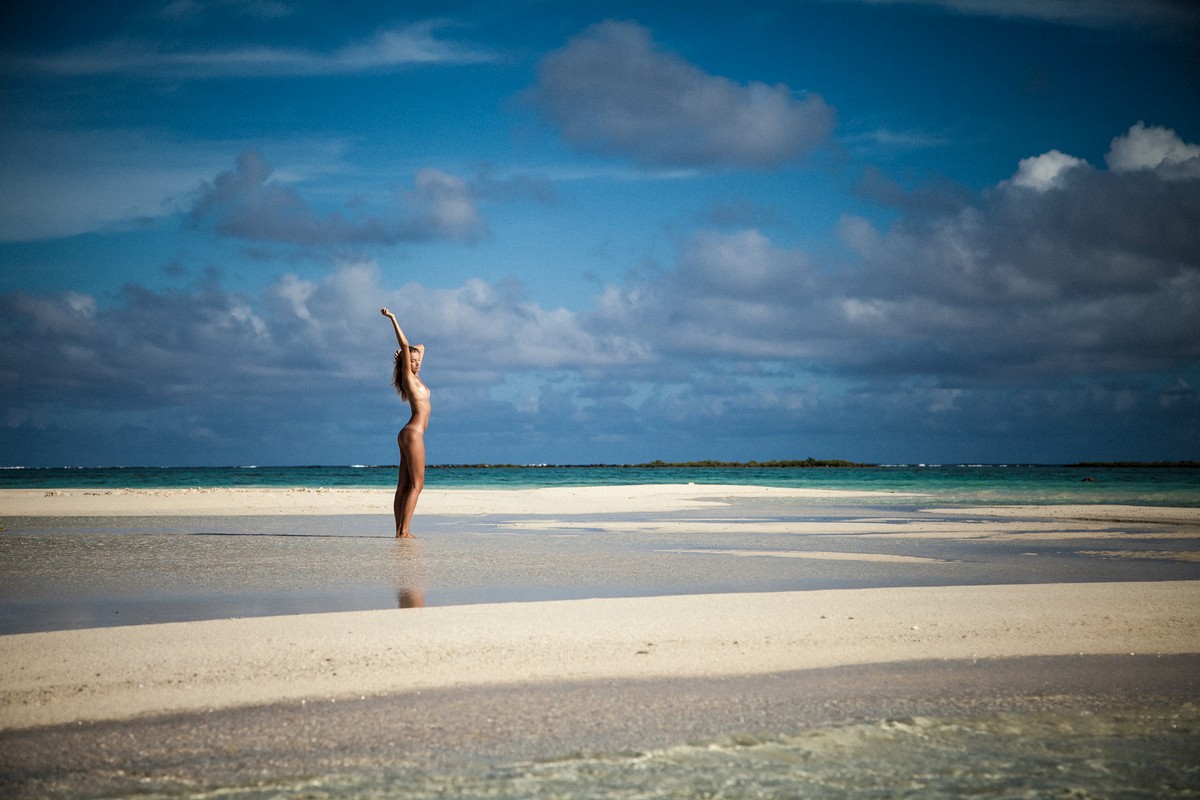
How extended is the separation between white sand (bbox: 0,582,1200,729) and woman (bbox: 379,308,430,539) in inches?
382

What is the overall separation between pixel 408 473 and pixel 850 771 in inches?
592

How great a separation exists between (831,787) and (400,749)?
2.23m

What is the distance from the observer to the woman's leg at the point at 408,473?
18781 mm

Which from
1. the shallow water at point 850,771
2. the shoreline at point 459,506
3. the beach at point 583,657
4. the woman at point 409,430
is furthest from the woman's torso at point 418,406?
the shallow water at point 850,771

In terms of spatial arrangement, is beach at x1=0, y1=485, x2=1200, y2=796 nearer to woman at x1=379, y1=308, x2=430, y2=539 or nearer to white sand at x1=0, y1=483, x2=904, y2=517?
woman at x1=379, y1=308, x2=430, y2=539

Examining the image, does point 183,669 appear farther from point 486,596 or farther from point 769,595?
point 769,595

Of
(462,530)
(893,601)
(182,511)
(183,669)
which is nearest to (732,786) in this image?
(183,669)

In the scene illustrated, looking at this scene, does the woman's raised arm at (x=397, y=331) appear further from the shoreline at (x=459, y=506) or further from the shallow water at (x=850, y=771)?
the shallow water at (x=850, y=771)

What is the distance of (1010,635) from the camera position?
8.12 meters

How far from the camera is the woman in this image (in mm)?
18844

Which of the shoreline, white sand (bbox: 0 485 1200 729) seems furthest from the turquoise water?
white sand (bbox: 0 485 1200 729)

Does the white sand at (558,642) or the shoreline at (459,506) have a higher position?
the white sand at (558,642)

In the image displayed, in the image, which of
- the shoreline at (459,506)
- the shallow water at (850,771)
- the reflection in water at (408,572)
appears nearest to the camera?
the shallow water at (850,771)

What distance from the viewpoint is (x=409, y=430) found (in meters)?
19.0
